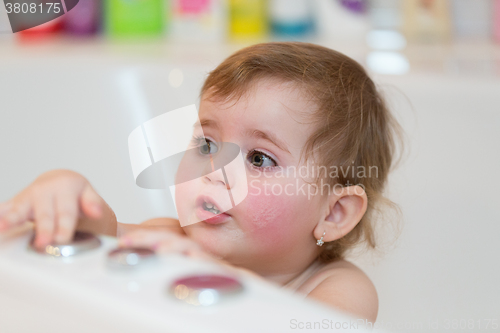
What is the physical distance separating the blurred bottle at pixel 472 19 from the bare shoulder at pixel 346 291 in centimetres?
92

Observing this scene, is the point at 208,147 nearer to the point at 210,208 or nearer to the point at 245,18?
the point at 210,208

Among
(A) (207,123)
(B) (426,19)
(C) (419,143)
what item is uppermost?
(A) (207,123)

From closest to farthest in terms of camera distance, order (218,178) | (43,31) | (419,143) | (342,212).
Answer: (218,178) < (342,212) < (419,143) < (43,31)

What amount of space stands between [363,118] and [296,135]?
0.12 m

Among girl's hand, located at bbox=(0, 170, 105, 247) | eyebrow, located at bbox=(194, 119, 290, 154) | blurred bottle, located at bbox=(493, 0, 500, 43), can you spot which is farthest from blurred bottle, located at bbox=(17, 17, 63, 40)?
blurred bottle, located at bbox=(493, 0, 500, 43)

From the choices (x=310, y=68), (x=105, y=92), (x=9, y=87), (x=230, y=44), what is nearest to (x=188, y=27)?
(x=230, y=44)

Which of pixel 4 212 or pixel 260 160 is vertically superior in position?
pixel 4 212

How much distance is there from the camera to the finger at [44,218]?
332 millimetres

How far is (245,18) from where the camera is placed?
1366 millimetres

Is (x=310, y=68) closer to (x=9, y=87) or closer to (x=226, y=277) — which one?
→ (x=226, y=277)

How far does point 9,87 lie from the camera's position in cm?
105

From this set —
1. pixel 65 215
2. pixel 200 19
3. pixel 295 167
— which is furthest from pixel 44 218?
pixel 200 19

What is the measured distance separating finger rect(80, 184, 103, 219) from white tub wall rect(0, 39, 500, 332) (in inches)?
19.8

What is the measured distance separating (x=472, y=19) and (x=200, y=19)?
68cm
